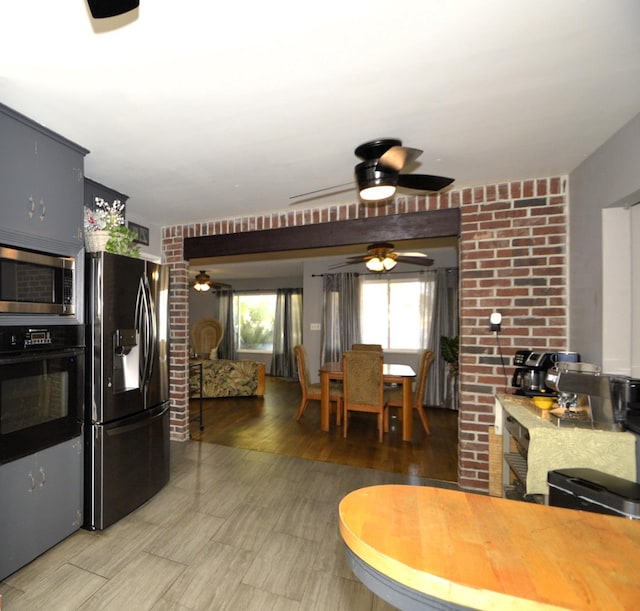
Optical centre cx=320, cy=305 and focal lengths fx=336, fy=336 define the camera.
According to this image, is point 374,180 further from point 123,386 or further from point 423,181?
point 123,386

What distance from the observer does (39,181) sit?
1.82 meters

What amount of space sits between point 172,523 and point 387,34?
288cm

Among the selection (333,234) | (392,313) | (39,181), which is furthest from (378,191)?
(392,313)

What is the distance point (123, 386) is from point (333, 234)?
2039mm

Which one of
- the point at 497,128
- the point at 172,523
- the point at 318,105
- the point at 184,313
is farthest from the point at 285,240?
the point at 172,523

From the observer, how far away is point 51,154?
1.88 meters

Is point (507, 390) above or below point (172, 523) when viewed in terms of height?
above

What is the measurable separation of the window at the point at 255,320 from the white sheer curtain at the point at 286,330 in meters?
0.32

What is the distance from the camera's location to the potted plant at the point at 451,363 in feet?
16.3

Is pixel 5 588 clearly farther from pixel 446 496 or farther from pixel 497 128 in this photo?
pixel 497 128

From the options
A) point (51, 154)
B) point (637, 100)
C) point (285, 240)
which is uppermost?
point (637, 100)

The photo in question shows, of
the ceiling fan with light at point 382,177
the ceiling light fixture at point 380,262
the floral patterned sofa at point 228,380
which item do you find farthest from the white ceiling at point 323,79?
the floral patterned sofa at point 228,380

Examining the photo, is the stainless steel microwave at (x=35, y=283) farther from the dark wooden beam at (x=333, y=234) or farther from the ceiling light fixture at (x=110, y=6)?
the dark wooden beam at (x=333, y=234)

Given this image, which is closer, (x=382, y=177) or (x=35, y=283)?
(x=35, y=283)
